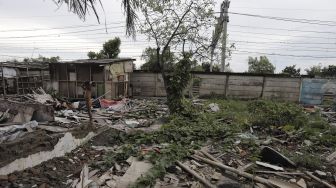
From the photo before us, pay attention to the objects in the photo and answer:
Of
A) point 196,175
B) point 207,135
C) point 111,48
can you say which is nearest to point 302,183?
point 196,175

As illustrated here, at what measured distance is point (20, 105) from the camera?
1110cm

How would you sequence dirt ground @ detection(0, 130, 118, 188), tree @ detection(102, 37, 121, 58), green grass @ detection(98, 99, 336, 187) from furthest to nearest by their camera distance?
tree @ detection(102, 37, 121, 58) → green grass @ detection(98, 99, 336, 187) → dirt ground @ detection(0, 130, 118, 188)

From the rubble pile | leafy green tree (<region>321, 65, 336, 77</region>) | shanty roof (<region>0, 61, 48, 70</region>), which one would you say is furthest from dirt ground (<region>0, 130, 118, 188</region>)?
leafy green tree (<region>321, 65, 336, 77</region>)

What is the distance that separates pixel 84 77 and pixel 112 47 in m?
11.2

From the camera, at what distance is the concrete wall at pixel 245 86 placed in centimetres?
2191

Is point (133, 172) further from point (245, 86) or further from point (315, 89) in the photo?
point (315, 89)

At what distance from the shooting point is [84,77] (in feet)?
67.2

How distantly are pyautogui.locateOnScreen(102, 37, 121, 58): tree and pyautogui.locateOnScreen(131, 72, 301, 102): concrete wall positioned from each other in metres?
9.91

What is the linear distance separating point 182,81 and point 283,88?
1119cm

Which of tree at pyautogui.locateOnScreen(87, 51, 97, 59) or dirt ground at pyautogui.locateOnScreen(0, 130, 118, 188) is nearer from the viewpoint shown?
dirt ground at pyautogui.locateOnScreen(0, 130, 118, 188)

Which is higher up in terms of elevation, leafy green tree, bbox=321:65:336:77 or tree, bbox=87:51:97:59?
tree, bbox=87:51:97:59

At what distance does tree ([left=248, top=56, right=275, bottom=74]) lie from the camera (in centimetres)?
4332

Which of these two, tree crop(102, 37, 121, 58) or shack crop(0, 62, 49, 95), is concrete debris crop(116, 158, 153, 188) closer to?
shack crop(0, 62, 49, 95)

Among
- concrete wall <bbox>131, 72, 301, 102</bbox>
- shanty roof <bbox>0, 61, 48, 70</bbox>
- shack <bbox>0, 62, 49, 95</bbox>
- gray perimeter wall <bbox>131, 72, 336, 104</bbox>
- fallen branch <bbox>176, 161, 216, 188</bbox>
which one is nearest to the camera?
fallen branch <bbox>176, 161, 216, 188</bbox>
